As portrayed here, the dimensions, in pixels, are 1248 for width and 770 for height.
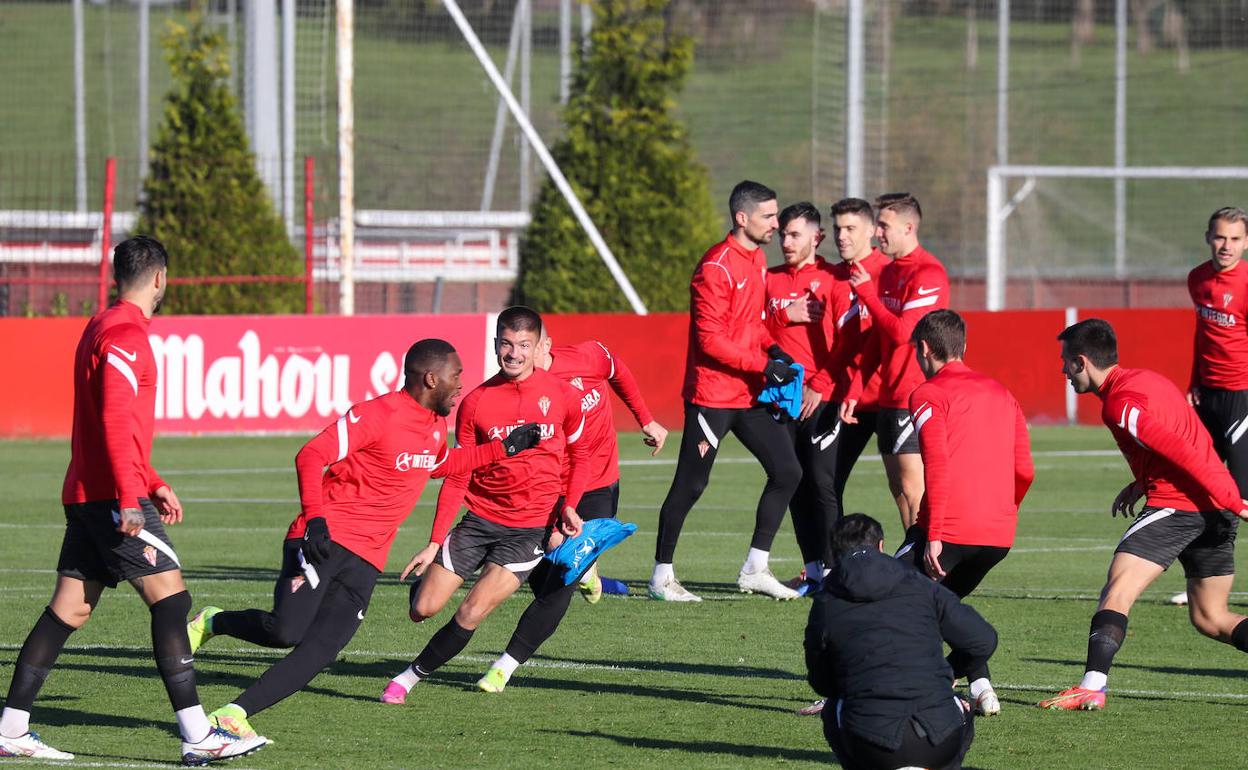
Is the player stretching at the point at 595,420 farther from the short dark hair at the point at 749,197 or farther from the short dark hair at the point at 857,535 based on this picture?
the short dark hair at the point at 857,535

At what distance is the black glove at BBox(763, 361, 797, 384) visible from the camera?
1112 centimetres

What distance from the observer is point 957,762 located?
6.22m

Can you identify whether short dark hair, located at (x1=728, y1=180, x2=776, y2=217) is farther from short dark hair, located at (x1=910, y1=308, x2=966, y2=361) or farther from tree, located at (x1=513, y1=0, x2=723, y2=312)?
tree, located at (x1=513, y1=0, x2=723, y2=312)

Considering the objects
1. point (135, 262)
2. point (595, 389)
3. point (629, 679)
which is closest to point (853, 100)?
point (595, 389)

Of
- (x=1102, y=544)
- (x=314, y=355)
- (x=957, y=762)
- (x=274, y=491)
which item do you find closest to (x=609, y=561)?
(x=1102, y=544)

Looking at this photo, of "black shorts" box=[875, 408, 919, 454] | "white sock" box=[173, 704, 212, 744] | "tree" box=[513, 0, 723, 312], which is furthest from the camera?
"tree" box=[513, 0, 723, 312]

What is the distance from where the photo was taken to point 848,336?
11438 mm

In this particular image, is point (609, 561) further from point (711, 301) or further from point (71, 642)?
point (71, 642)

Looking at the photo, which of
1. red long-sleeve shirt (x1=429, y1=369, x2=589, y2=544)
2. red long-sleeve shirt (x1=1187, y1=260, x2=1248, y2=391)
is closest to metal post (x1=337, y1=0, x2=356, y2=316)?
red long-sleeve shirt (x1=1187, y1=260, x2=1248, y2=391)

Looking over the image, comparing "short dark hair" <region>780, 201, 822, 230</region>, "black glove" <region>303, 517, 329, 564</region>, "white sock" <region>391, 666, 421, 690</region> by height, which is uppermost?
"short dark hair" <region>780, 201, 822, 230</region>

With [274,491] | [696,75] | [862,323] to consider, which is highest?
[696,75]

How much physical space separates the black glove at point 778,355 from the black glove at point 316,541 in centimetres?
435

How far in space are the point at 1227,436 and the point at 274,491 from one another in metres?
9.16

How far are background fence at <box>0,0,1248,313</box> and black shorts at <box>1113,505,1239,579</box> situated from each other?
27.7m
